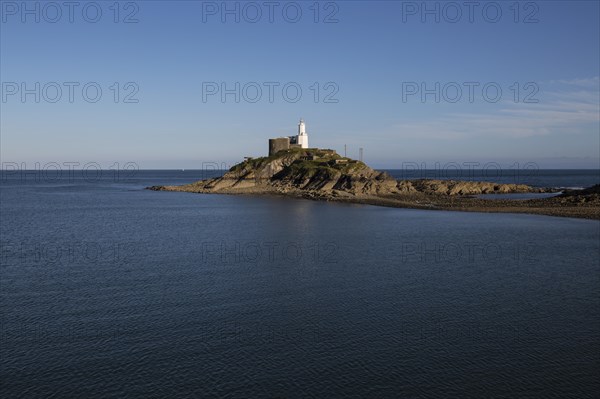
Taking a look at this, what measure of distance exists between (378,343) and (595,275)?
771 inches

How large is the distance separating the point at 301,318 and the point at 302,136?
415 feet

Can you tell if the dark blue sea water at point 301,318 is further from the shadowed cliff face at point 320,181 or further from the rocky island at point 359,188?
the shadowed cliff face at point 320,181

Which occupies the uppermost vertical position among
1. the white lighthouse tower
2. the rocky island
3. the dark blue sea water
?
the white lighthouse tower

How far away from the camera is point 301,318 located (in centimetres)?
2314

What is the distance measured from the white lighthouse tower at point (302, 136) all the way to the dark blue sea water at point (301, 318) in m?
101

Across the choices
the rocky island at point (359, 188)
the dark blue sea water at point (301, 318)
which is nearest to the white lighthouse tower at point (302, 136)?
the rocky island at point (359, 188)

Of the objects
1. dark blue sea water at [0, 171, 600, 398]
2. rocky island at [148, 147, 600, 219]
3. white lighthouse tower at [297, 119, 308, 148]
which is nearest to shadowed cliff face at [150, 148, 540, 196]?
rocky island at [148, 147, 600, 219]

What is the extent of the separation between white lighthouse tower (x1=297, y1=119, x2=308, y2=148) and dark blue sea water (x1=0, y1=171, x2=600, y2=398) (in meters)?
101

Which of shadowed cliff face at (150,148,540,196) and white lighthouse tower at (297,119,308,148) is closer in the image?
shadowed cliff face at (150,148,540,196)

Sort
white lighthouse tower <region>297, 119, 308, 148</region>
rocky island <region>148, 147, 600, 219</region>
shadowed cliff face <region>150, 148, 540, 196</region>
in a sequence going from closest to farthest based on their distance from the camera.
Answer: rocky island <region>148, 147, 600, 219</region> → shadowed cliff face <region>150, 148, 540, 196</region> → white lighthouse tower <region>297, 119, 308, 148</region>

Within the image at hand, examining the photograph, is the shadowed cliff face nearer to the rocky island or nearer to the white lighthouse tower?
the rocky island

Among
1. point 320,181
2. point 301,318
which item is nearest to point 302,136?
point 320,181

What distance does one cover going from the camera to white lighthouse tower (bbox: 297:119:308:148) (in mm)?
146375

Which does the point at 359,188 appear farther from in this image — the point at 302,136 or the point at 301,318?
the point at 301,318
